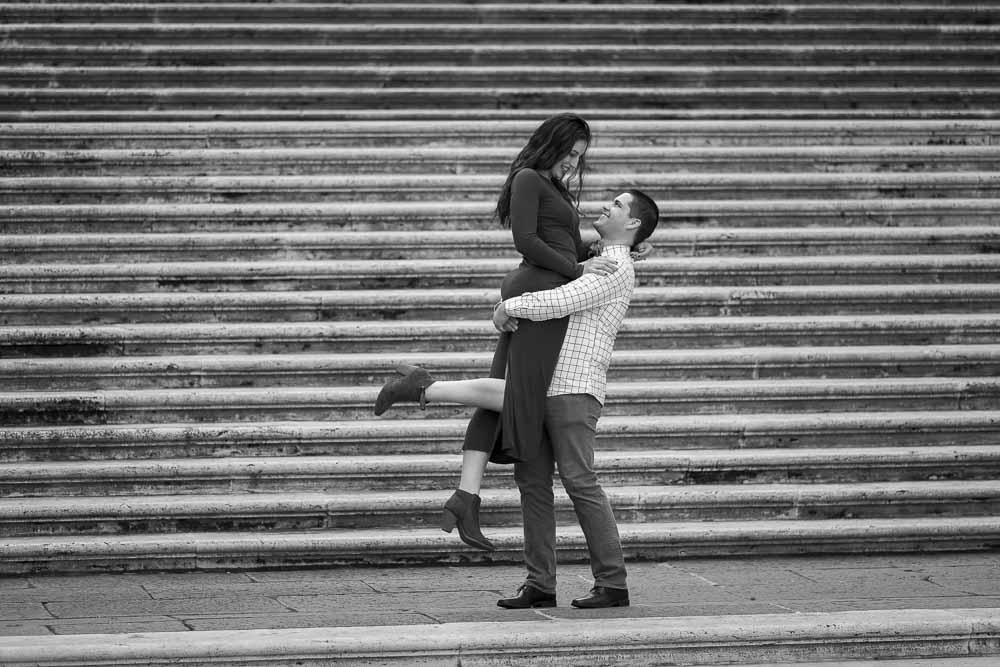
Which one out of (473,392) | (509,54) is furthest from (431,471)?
(509,54)

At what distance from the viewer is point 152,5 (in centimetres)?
1041

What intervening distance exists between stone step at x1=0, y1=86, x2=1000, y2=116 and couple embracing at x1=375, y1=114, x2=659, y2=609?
16.2 ft

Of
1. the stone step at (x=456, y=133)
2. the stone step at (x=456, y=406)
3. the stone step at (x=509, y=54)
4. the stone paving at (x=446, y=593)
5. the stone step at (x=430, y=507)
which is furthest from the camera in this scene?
the stone step at (x=509, y=54)

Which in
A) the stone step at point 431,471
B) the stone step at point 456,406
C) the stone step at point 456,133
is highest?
the stone step at point 456,133

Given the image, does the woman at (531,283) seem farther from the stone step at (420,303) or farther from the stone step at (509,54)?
the stone step at (509,54)

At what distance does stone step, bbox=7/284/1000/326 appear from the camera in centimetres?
723

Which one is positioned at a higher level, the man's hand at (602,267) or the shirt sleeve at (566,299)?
the man's hand at (602,267)

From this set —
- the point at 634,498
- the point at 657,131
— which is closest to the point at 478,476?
the point at 634,498

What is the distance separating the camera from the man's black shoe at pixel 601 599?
4.85m

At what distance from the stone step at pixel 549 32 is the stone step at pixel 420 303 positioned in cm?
359

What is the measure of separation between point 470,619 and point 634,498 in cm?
171

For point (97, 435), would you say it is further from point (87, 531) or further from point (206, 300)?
point (206, 300)

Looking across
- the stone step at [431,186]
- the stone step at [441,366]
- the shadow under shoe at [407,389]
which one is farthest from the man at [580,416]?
the stone step at [431,186]

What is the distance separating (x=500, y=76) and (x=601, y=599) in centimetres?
615
